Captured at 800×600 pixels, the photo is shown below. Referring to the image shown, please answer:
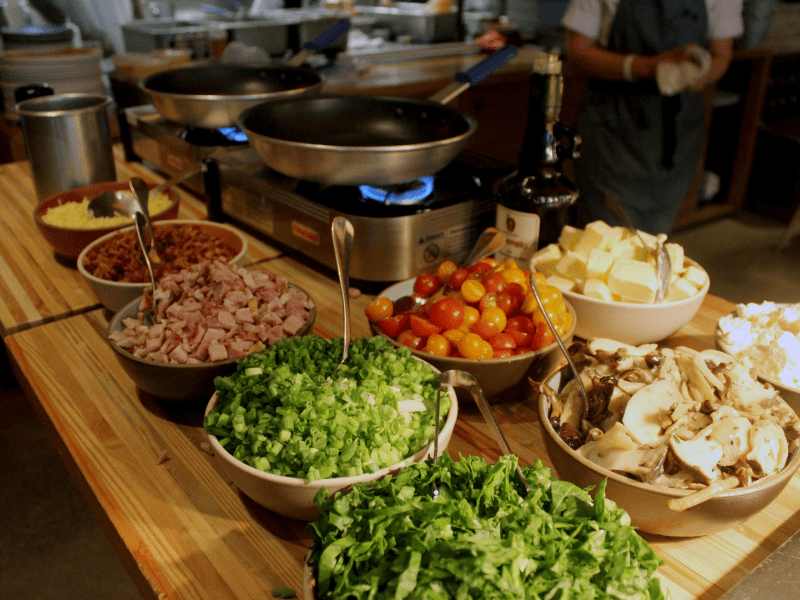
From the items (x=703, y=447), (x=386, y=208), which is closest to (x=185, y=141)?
(x=386, y=208)

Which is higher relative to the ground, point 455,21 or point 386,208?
point 455,21

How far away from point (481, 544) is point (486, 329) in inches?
18.9

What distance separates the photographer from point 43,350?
129 centimetres

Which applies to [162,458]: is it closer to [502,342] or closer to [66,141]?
[502,342]

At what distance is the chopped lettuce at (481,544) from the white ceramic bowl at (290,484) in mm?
42

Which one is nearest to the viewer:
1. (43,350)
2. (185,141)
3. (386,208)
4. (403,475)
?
(403,475)

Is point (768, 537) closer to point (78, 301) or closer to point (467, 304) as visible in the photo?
point (467, 304)

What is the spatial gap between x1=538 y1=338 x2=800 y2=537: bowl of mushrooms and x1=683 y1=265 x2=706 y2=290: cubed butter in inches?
10.1

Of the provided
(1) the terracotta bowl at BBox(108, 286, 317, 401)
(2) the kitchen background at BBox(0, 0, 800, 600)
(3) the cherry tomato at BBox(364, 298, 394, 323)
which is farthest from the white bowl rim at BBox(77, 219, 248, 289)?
(2) the kitchen background at BBox(0, 0, 800, 600)

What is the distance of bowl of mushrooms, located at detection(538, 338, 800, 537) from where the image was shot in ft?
2.50

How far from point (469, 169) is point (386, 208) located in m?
0.33

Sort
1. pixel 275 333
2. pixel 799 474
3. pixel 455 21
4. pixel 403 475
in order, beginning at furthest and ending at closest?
1. pixel 455 21
2. pixel 275 333
3. pixel 799 474
4. pixel 403 475

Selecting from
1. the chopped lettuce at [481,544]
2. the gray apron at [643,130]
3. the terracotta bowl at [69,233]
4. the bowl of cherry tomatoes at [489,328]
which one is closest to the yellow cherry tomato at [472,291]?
the bowl of cherry tomatoes at [489,328]

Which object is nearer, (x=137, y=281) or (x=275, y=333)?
(x=275, y=333)
